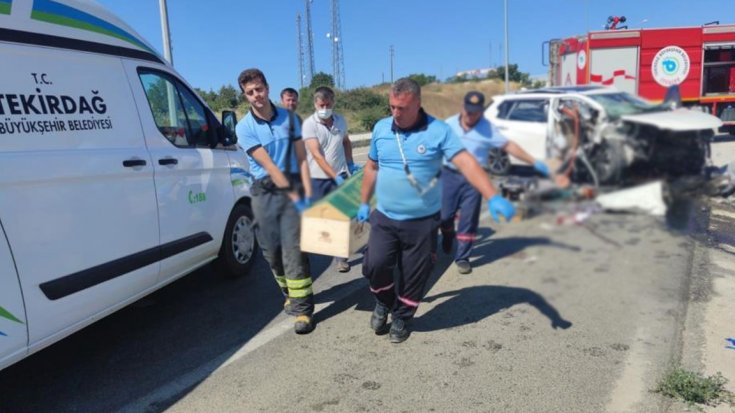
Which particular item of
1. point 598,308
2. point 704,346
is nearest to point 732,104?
point 598,308

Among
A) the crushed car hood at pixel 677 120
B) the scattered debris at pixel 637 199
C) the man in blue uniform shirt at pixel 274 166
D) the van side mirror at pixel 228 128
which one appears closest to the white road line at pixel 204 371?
the van side mirror at pixel 228 128

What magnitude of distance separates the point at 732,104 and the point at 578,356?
2.31 m

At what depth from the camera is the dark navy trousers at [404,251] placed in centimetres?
197

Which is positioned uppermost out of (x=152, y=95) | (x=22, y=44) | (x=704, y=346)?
(x=22, y=44)

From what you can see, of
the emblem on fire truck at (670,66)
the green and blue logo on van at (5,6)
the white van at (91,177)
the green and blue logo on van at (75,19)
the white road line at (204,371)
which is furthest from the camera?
the white road line at (204,371)

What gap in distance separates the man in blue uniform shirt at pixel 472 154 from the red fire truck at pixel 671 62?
0.40m

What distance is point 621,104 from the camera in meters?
1.47

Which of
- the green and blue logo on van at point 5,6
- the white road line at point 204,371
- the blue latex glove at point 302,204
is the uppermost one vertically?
the green and blue logo on van at point 5,6

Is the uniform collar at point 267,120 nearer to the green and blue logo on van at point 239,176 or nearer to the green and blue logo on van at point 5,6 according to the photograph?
the green and blue logo on van at point 239,176

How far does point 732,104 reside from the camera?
1.78 m

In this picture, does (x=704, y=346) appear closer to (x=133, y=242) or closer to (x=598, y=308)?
(x=598, y=308)

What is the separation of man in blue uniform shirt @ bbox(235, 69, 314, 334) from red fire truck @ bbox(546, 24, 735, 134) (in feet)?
3.25

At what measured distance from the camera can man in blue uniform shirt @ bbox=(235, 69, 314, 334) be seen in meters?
1.63

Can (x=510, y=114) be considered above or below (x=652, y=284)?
above
